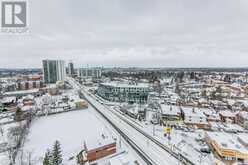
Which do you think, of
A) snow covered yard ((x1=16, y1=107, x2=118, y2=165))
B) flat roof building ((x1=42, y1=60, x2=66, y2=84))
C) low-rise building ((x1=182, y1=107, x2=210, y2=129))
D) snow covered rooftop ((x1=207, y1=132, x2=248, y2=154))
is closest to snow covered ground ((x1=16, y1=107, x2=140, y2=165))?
snow covered yard ((x1=16, y1=107, x2=118, y2=165))

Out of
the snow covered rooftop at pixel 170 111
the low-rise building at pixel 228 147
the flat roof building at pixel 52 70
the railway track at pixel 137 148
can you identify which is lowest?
the railway track at pixel 137 148

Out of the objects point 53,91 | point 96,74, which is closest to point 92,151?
point 53,91

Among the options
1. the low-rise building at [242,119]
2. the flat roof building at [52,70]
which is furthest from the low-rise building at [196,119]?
the flat roof building at [52,70]

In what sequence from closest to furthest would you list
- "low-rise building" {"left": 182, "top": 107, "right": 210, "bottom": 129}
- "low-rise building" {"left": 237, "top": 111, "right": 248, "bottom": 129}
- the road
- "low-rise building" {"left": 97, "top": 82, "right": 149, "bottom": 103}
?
1. the road
2. "low-rise building" {"left": 182, "top": 107, "right": 210, "bottom": 129}
3. "low-rise building" {"left": 237, "top": 111, "right": 248, "bottom": 129}
4. "low-rise building" {"left": 97, "top": 82, "right": 149, "bottom": 103}

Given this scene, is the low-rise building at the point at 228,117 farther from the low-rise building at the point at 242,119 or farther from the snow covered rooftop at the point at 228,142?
the snow covered rooftop at the point at 228,142

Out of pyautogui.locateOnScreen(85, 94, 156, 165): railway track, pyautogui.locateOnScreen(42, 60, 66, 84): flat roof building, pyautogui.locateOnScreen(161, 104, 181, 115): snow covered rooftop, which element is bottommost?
pyautogui.locateOnScreen(85, 94, 156, 165): railway track

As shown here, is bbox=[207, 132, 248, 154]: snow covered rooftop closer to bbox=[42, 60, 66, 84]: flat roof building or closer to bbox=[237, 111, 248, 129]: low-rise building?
bbox=[237, 111, 248, 129]: low-rise building

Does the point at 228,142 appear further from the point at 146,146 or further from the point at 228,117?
the point at 228,117

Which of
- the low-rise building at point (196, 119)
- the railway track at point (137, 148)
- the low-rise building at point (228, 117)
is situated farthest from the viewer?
the low-rise building at point (228, 117)

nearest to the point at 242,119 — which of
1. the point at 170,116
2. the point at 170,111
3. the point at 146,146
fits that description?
the point at 170,111
